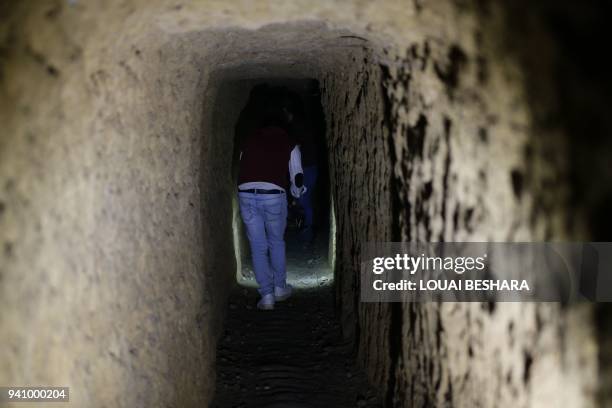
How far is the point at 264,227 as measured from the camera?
17.3ft

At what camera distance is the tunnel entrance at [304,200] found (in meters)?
6.43

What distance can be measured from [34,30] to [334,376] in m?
3.16

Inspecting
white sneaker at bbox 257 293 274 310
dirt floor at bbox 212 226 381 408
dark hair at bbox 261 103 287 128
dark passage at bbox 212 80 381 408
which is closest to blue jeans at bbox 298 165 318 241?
dark passage at bbox 212 80 381 408

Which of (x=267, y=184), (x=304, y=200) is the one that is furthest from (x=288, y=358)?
(x=304, y=200)

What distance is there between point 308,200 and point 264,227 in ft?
7.91

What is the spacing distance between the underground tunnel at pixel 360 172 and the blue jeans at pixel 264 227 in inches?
47.3

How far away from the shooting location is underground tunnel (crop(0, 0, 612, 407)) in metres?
1.49

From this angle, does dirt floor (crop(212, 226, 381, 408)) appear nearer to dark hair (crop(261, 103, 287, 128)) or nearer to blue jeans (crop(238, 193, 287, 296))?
blue jeans (crop(238, 193, 287, 296))

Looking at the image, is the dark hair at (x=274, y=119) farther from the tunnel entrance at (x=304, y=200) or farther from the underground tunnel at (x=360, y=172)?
the underground tunnel at (x=360, y=172)

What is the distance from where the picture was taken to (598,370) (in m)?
1.40

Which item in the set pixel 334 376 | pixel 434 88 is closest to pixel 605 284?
pixel 434 88

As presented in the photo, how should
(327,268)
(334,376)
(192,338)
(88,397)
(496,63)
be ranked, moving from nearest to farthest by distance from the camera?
(496,63)
(88,397)
(192,338)
(334,376)
(327,268)

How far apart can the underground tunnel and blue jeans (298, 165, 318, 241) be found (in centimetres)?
330

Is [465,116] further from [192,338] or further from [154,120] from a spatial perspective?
[192,338]
